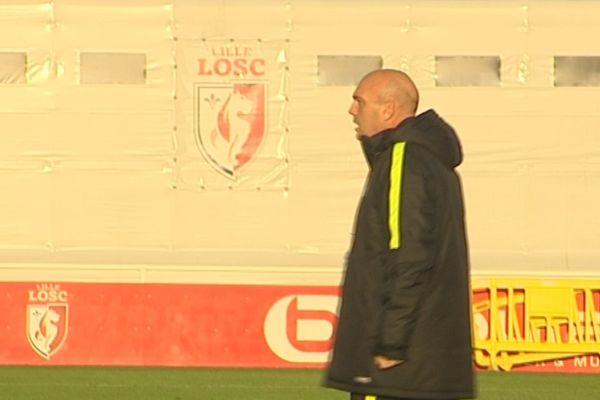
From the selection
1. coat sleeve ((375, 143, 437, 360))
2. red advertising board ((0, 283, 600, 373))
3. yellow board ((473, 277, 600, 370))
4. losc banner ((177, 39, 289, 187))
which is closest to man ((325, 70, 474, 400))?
coat sleeve ((375, 143, 437, 360))

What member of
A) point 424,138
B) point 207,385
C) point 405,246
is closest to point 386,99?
point 424,138

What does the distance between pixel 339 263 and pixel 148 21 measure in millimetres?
2777

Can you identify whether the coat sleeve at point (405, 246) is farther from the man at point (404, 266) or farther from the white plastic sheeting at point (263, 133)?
the white plastic sheeting at point (263, 133)

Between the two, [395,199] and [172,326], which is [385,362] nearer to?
[395,199]

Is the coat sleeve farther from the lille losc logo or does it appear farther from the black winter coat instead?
the lille losc logo

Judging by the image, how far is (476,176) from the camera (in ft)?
57.2

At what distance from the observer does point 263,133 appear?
56.4 ft

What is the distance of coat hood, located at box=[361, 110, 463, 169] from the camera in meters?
5.43

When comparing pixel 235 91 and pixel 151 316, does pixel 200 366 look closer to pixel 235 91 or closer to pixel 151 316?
pixel 151 316

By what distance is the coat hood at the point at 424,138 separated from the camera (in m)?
5.43

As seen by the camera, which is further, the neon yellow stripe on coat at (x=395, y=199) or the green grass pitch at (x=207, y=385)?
the green grass pitch at (x=207, y=385)

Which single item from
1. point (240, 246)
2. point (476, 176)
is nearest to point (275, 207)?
point (240, 246)

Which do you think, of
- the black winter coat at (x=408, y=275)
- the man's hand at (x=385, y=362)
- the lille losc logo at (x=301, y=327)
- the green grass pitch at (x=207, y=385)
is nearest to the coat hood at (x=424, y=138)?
the black winter coat at (x=408, y=275)

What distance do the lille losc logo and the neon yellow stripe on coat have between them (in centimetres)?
993
